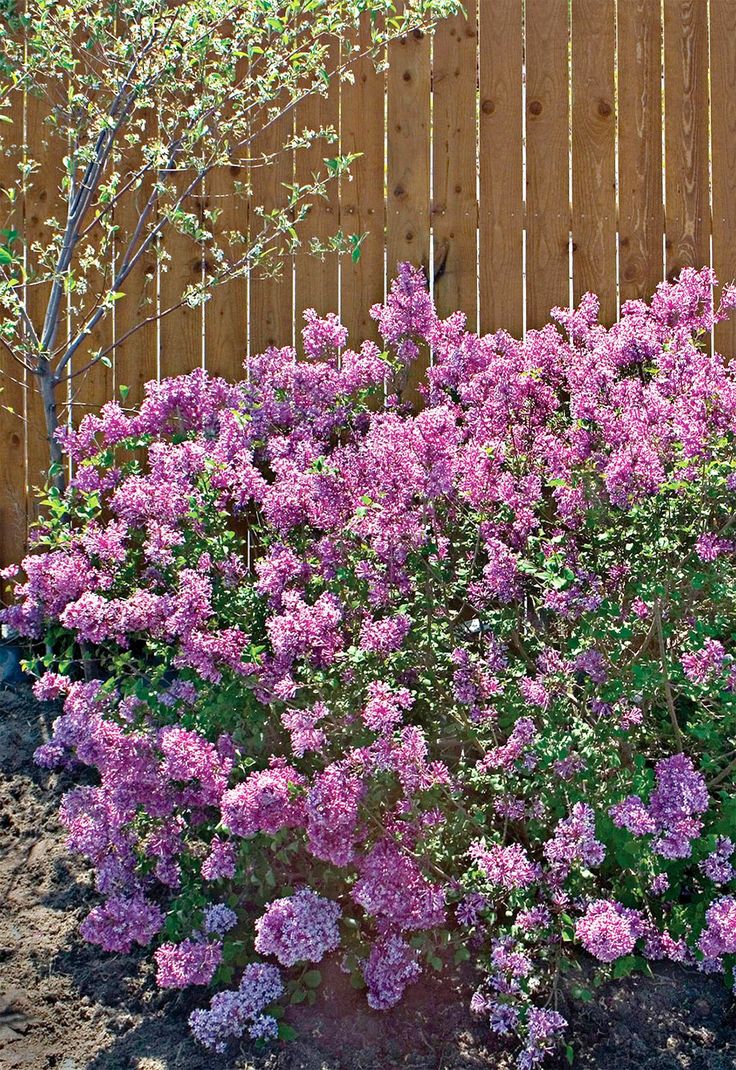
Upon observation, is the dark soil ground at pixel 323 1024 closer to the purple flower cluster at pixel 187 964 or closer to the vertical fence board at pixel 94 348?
the purple flower cluster at pixel 187 964

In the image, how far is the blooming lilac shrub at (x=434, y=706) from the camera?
2527mm

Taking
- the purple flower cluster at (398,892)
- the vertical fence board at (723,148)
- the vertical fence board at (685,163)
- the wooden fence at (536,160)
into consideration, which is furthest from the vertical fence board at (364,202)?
the purple flower cluster at (398,892)

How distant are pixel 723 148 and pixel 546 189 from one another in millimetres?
661

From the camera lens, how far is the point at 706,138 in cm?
425

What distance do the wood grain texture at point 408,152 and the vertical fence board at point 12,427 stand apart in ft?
4.71

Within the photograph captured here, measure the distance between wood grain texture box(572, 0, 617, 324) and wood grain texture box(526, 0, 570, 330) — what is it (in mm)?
38

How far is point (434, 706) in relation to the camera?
2.86 m

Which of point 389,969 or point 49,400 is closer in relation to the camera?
point 389,969

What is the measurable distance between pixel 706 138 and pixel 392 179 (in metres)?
1.13

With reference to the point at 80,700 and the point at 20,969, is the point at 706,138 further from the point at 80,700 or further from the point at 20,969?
the point at 20,969

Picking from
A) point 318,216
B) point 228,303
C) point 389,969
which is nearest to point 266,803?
point 389,969

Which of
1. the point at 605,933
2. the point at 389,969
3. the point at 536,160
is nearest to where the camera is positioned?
the point at 605,933

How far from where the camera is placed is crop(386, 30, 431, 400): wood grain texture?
4230mm

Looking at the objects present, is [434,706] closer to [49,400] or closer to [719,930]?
[719,930]
